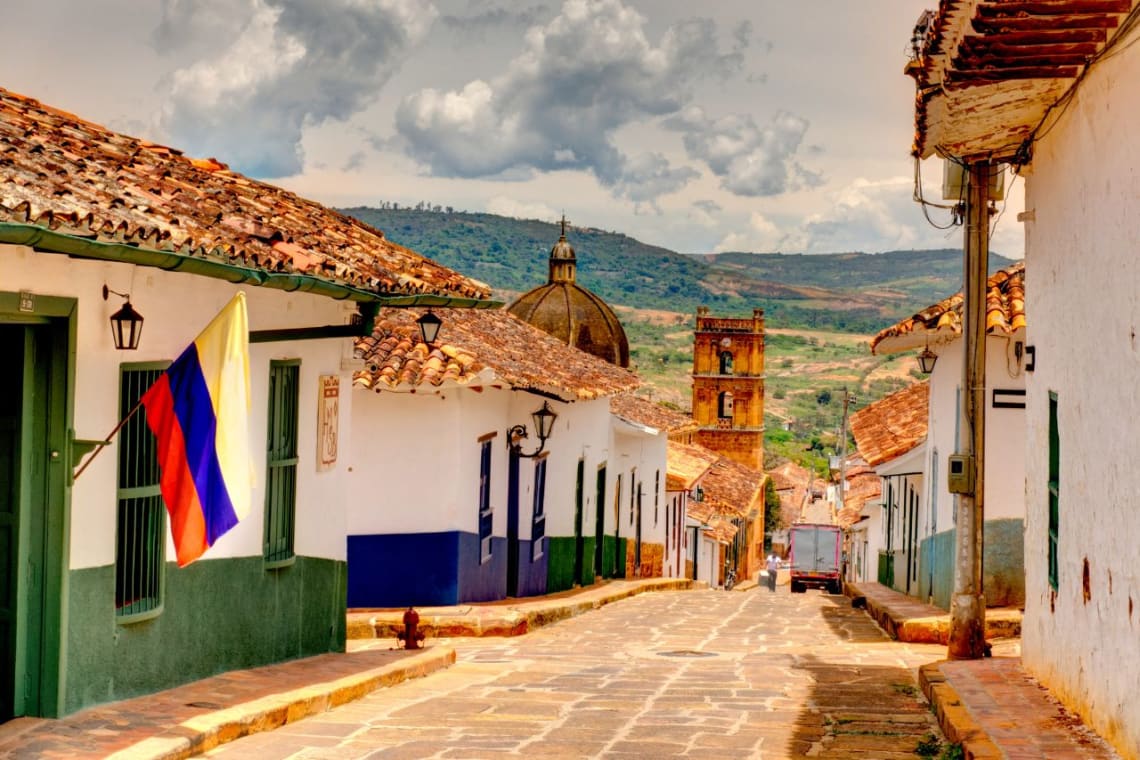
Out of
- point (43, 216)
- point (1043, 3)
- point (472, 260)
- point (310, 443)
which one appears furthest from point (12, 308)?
point (472, 260)

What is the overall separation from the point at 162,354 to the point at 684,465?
33.6m

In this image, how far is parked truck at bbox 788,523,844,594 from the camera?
50688mm

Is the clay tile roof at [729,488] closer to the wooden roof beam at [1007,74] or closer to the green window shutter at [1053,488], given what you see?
the green window shutter at [1053,488]

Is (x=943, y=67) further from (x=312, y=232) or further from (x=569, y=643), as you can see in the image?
(x=569, y=643)

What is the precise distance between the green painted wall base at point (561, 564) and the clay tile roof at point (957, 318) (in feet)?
21.7

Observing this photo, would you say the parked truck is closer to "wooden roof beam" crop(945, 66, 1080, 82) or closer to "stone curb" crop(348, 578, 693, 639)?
"stone curb" crop(348, 578, 693, 639)

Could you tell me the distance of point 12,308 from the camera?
24.0ft

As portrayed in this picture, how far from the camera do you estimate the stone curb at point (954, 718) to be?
24.0 feet

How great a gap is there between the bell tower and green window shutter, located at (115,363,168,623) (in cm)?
7754

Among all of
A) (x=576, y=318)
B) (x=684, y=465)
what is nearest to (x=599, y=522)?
(x=684, y=465)

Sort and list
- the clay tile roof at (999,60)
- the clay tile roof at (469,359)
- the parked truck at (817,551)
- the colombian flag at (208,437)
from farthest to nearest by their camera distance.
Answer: the parked truck at (817,551)
the clay tile roof at (469,359)
the colombian flag at (208,437)
the clay tile roof at (999,60)

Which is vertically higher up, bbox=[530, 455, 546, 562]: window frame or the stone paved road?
bbox=[530, 455, 546, 562]: window frame

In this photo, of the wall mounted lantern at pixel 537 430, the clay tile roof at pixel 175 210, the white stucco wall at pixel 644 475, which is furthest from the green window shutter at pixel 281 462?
the white stucco wall at pixel 644 475

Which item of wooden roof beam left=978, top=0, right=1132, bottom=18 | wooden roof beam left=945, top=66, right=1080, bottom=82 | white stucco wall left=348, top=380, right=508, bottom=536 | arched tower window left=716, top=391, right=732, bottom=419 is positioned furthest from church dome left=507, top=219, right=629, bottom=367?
wooden roof beam left=978, top=0, right=1132, bottom=18
